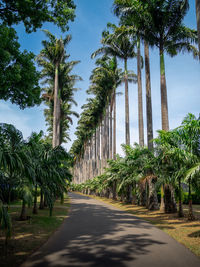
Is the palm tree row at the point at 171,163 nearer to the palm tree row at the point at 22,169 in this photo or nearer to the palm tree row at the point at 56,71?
the palm tree row at the point at 22,169

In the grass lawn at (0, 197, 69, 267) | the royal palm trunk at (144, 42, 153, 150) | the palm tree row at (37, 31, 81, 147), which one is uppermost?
the palm tree row at (37, 31, 81, 147)

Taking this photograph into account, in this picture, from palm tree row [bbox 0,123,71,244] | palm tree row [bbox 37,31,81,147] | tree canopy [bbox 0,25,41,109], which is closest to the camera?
palm tree row [bbox 0,123,71,244]

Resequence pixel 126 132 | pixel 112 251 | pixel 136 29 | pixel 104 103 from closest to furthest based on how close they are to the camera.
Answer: pixel 112 251 → pixel 136 29 → pixel 126 132 → pixel 104 103

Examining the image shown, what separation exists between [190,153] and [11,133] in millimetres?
8007

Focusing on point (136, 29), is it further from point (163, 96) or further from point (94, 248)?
point (94, 248)

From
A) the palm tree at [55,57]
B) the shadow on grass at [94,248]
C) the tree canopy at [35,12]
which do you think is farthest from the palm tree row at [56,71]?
the shadow on grass at [94,248]

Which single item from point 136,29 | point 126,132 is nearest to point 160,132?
point 136,29

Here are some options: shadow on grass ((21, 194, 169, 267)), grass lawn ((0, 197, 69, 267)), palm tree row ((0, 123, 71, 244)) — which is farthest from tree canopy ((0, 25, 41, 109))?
shadow on grass ((21, 194, 169, 267))

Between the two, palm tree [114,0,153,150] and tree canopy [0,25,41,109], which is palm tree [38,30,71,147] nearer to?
palm tree [114,0,153,150]

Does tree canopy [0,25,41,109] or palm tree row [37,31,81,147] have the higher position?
palm tree row [37,31,81,147]

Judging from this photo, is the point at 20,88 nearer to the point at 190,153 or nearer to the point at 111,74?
the point at 190,153

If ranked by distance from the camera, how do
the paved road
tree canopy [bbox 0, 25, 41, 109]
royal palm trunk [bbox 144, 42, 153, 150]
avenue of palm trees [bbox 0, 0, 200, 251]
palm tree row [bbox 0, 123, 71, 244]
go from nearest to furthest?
the paved road < palm tree row [bbox 0, 123, 71, 244] < avenue of palm trees [bbox 0, 0, 200, 251] < tree canopy [bbox 0, 25, 41, 109] < royal palm trunk [bbox 144, 42, 153, 150]

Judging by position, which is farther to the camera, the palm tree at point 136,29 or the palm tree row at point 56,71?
the palm tree row at point 56,71

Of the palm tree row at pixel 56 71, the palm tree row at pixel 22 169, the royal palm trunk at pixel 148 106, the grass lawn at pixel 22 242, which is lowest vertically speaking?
the grass lawn at pixel 22 242
